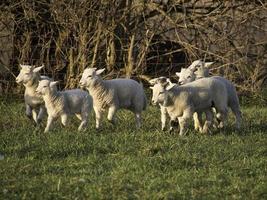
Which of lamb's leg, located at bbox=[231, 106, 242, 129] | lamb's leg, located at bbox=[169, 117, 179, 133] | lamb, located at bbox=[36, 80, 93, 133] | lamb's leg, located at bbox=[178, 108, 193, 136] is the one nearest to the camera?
lamb's leg, located at bbox=[178, 108, 193, 136]

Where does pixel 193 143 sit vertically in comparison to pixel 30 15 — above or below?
below

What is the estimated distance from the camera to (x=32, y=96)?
10.8m

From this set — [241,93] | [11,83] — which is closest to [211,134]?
[241,93]

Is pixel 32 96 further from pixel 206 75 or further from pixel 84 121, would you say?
pixel 206 75

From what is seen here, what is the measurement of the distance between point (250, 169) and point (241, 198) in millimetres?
1209

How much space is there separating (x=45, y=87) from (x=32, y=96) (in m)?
0.65

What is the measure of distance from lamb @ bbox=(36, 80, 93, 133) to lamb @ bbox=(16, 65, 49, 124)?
464 millimetres

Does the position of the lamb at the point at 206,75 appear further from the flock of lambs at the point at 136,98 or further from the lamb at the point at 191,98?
the lamb at the point at 191,98

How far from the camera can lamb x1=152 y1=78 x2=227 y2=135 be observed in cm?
985

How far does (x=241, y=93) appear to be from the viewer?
53.0ft

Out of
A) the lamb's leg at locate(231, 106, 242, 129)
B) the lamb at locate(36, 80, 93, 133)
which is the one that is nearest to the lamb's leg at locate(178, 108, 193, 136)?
the lamb's leg at locate(231, 106, 242, 129)

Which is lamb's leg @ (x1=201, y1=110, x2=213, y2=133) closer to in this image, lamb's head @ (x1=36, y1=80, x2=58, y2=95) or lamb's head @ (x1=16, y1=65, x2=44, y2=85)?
lamb's head @ (x1=36, y1=80, x2=58, y2=95)

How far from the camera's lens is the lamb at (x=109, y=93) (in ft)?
35.2

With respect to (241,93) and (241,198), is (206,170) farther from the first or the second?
(241,93)
